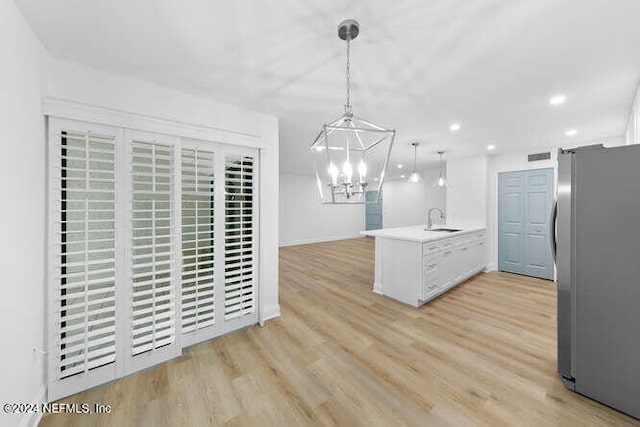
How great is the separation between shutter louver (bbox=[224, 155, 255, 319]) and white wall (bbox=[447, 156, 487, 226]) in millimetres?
4619

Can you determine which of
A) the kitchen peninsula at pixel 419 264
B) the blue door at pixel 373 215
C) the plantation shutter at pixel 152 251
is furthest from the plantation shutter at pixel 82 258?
the blue door at pixel 373 215

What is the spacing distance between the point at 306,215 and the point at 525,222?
599 centimetres

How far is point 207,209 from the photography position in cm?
234

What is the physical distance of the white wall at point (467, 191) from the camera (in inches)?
194

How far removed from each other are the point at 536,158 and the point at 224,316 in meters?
5.80

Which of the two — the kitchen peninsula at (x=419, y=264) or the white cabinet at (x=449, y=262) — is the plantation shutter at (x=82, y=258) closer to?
the kitchen peninsula at (x=419, y=264)

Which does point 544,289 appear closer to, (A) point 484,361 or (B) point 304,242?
(A) point 484,361

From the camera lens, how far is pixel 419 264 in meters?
3.15

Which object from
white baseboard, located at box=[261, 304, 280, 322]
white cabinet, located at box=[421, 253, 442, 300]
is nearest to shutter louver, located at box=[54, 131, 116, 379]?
white baseboard, located at box=[261, 304, 280, 322]

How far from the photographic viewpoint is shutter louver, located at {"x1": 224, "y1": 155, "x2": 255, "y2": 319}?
2482mm

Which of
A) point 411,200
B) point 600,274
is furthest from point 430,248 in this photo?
point 411,200

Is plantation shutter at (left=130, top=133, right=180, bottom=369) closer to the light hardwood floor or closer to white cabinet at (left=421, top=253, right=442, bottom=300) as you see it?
the light hardwood floor

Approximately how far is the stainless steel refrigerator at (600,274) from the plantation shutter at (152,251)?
10.4 feet

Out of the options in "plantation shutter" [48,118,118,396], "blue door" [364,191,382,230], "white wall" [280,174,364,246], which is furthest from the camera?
"blue door" [364,191,382,230]
